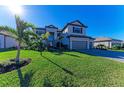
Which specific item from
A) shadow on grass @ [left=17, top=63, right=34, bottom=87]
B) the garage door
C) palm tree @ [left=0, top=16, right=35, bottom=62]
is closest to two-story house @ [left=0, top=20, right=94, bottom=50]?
the garage door

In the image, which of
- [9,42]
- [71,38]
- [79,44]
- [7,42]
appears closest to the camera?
[9,42]

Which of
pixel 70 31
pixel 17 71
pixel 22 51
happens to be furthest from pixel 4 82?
pixel 70 31

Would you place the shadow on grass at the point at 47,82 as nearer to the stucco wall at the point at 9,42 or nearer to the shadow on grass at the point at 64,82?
the shadow on grass at the point at 64,82

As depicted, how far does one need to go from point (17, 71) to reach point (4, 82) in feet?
2.95

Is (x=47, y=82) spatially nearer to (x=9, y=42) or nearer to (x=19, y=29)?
(x=19, y=29)

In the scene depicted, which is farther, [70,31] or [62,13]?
[70,31]

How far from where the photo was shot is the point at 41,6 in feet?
25.6

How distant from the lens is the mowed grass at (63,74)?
20.0ft

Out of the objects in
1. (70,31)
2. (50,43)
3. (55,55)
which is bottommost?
(55,55)

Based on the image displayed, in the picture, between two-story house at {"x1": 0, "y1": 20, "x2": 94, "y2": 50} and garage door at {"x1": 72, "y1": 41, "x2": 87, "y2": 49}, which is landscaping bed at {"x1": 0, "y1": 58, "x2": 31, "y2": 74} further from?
garage door at {"x1": 72, "y1": 41, "x2": 87, "y2": 49}

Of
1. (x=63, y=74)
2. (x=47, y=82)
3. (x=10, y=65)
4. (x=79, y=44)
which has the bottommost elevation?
(x=47, y=82)

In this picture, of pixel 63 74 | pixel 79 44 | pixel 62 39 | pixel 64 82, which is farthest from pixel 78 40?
pixel 64 82

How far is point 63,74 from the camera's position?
6676 mm
